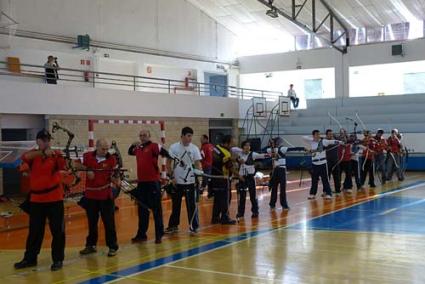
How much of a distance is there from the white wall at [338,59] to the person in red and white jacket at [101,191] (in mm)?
23561

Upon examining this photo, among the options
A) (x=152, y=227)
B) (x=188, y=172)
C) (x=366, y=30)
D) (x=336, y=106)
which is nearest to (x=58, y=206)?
(x=188, y=172)

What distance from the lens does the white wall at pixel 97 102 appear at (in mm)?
16609

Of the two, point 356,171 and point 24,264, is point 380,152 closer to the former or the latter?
point 356,171

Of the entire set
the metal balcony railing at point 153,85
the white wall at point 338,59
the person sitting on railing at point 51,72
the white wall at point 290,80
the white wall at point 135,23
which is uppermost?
the white wall at point 135,23

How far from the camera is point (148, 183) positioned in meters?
8.78

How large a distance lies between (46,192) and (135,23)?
776 inches

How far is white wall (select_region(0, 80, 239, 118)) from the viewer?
1661 cm

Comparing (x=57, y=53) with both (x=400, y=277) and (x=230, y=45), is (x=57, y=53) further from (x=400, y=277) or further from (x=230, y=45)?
(x=400, y=277)

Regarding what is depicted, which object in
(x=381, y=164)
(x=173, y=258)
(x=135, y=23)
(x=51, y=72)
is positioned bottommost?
(x=173, y=258)

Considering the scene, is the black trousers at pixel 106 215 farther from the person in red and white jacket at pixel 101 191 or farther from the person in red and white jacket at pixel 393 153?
the person in red and white jacket at pixel 393 153

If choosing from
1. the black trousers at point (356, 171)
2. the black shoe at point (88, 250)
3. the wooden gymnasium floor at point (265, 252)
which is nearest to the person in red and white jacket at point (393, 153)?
the black trousers at point (356, 171)

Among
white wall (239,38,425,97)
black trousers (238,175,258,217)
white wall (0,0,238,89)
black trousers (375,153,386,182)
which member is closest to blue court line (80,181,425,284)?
black trousers (238,175,258,217)

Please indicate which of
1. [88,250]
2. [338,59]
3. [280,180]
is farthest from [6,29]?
[338,59]

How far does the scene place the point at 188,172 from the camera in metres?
9.26
